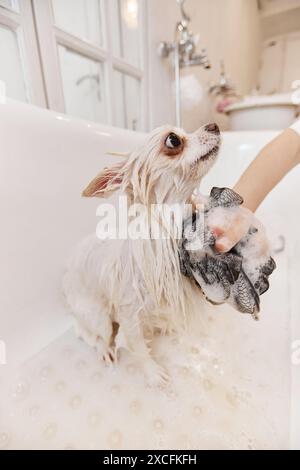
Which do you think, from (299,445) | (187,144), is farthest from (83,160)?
(299,445)

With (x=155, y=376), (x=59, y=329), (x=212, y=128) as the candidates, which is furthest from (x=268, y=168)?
(x=59, y=329)

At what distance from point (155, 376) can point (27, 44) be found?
2.86ft

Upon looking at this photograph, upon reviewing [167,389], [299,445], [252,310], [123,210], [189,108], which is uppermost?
[189,108]

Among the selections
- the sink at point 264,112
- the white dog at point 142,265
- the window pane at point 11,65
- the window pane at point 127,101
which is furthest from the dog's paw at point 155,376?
the sink at point 264,112

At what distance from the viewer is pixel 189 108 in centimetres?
62

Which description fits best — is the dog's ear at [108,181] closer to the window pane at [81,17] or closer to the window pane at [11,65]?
the window pane at [11,65]

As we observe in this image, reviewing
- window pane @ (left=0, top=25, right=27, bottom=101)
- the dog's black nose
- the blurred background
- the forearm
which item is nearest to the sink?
the blurred background

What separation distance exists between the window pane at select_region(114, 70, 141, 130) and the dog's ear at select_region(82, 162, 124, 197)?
782 mm

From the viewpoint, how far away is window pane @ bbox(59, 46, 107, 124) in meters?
0.76

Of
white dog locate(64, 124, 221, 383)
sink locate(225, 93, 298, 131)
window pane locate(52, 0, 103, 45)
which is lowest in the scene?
white dog locate(64, 124, 221, 383)

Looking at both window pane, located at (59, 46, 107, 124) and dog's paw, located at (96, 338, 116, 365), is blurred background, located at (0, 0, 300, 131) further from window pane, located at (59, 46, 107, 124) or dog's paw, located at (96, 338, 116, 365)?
dog's paw, located at (96, 338, 116, 365)

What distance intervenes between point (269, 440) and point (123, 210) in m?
0.42

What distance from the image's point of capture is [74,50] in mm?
745

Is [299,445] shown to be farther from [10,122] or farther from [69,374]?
[10,122]
